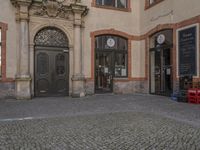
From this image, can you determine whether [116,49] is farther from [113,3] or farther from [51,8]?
[51,8]

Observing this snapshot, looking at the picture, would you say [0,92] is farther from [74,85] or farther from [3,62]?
[74,85]

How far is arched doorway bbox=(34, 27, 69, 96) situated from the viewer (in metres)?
12.2

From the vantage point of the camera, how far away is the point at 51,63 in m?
12.5

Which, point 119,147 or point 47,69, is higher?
point 47,69

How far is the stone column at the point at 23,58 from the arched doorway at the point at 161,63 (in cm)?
662

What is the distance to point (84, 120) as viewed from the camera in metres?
6.57

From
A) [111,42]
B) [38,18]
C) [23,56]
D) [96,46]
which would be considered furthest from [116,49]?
[23,56]

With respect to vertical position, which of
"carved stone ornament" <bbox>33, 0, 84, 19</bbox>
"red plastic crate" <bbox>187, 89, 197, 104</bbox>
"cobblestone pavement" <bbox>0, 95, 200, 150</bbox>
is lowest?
"cobblestone pavement" <bbox>0, 95, 200, 150</bbox>

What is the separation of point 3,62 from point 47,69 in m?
2.08

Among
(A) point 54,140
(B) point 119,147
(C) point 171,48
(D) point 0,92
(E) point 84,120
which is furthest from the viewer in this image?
(C) point 171,48

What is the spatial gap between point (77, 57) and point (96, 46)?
1.51 m

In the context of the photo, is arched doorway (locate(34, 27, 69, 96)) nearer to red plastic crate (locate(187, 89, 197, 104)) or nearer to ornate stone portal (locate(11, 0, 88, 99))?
ornate stone portal (locate(11, 0, 88, 99))

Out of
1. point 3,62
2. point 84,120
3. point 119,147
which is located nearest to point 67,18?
point 3,62

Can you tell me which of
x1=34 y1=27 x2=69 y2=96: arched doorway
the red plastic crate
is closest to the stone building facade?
x1=34 y1=27 x2=69 y2=96: arched doorway
